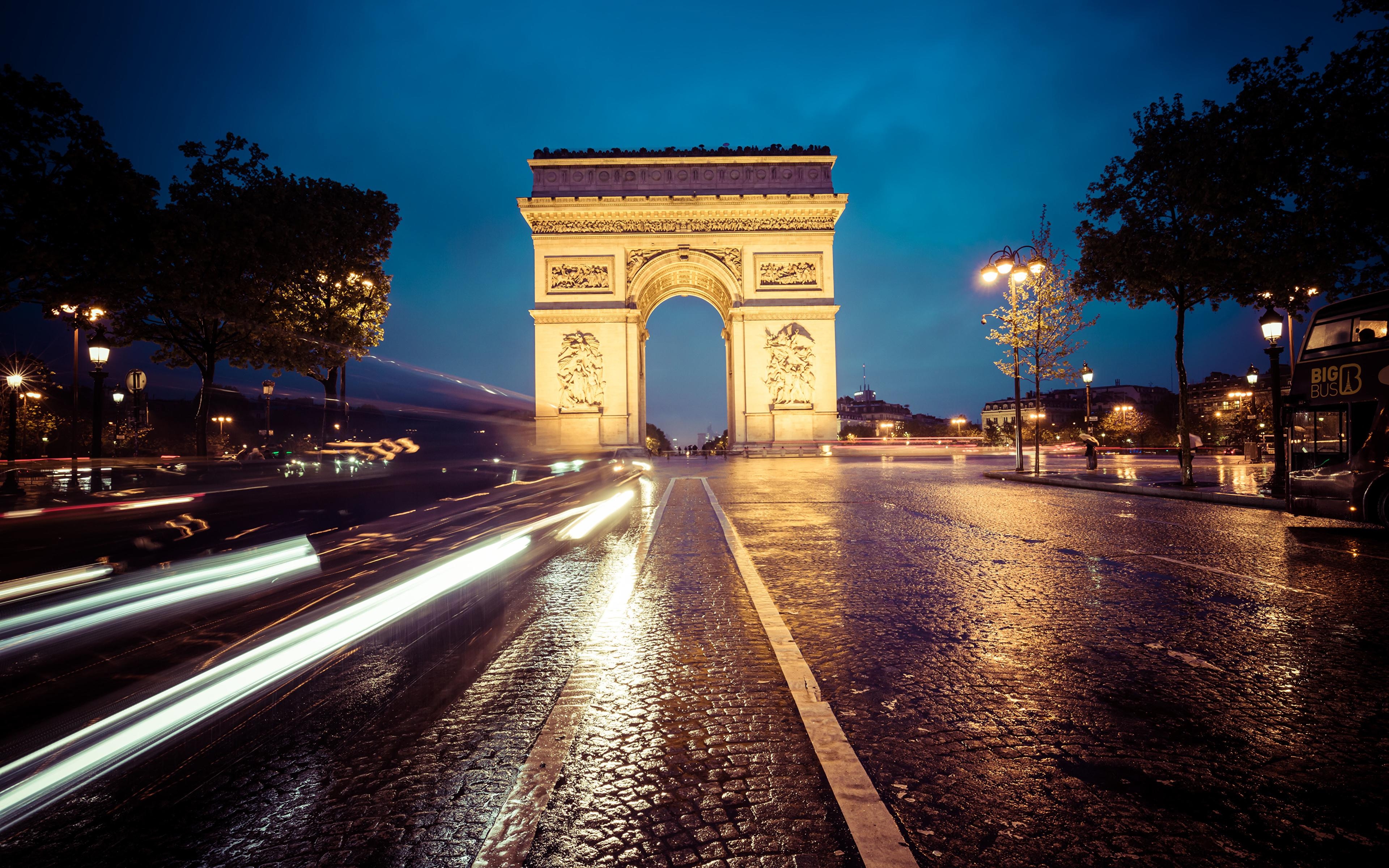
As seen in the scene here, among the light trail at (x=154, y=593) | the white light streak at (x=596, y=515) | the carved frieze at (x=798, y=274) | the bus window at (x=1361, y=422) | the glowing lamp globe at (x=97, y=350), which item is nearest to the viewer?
the light trail at (x=154, y=593)

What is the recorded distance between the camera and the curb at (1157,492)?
10.6 m

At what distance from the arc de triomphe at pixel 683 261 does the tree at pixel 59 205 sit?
65.6 feet

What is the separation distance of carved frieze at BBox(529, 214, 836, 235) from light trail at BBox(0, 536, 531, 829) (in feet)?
106

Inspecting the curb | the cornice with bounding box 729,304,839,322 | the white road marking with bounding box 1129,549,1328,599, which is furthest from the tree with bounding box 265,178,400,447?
the white road marking with bounding box 1129,549,1328,599

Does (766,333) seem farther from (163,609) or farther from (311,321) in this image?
(163,609)

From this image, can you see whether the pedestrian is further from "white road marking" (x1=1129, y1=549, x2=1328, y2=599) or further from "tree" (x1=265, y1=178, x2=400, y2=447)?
"tree" (x1=265, y1=178, x2=400, y2=447)

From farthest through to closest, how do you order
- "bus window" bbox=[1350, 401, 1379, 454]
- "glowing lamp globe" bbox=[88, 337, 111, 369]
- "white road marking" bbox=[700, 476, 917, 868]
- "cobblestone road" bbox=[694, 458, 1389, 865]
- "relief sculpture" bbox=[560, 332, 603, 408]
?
"relief sculpture" bbox=[560, 332, 603, 408] → "glowing lamp globe" bbox=[88, 337, 111, 369] → "bus window" bbox=[1350, 401, 1379, 454] → "cobblestone road" bbox=[694, 458, 1389, 865] → "white road marking" bbox=[700, 476, 917, 868]

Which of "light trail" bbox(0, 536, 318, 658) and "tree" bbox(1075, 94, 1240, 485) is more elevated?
"tree" bbox(1075, 94, 1240, 485)

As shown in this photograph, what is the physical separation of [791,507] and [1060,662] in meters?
7.38

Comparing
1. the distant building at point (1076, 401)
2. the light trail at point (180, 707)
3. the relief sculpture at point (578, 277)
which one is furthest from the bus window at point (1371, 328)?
the distant building at point (1076, 401)

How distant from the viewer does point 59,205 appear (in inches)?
500

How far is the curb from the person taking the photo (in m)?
10.6

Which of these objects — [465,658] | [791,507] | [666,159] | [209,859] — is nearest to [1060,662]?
[465,658]

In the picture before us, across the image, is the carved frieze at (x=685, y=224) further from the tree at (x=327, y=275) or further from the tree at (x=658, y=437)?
the tree at (x=658, y=437)
